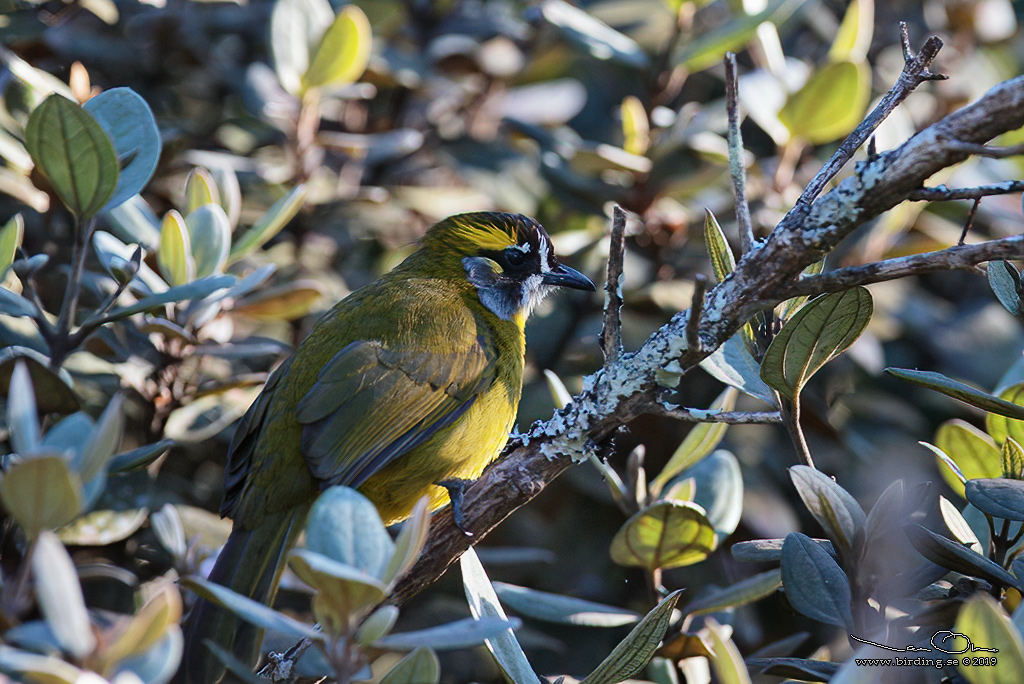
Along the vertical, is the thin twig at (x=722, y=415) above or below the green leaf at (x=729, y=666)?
above

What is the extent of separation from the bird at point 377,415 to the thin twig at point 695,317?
0.77m

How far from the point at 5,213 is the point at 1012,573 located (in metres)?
3.06

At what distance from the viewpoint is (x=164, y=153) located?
322 cm

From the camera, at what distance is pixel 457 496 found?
239 centimetres

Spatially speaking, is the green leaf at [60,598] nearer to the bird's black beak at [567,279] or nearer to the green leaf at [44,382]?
the green leaf at [44,382]

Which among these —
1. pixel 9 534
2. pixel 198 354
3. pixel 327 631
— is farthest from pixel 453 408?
pixel 327 631

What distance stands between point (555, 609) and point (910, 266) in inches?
45.1

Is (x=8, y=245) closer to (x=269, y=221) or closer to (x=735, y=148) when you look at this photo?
(x=269, y=221)

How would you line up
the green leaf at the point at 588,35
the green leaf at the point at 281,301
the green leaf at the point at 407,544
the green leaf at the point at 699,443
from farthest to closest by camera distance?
the green leaf at the point at 588,35 < the green leaf at the point at 281,301 < the green leaf at the point at 699,443 < the green leaf at the point at 407,544

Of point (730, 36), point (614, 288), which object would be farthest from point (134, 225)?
point (730, 36)

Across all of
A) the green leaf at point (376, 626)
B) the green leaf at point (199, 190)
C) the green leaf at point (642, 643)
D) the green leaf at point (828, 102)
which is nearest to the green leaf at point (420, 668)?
the green leaf at point (376, 626)

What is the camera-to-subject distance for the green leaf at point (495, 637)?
172cm

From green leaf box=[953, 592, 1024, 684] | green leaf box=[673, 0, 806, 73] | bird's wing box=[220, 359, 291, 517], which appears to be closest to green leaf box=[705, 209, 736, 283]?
green leaf box=[953, 592, 1024, 684]

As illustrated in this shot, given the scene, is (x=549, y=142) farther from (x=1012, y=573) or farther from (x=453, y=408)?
(x=1012, y=573)
